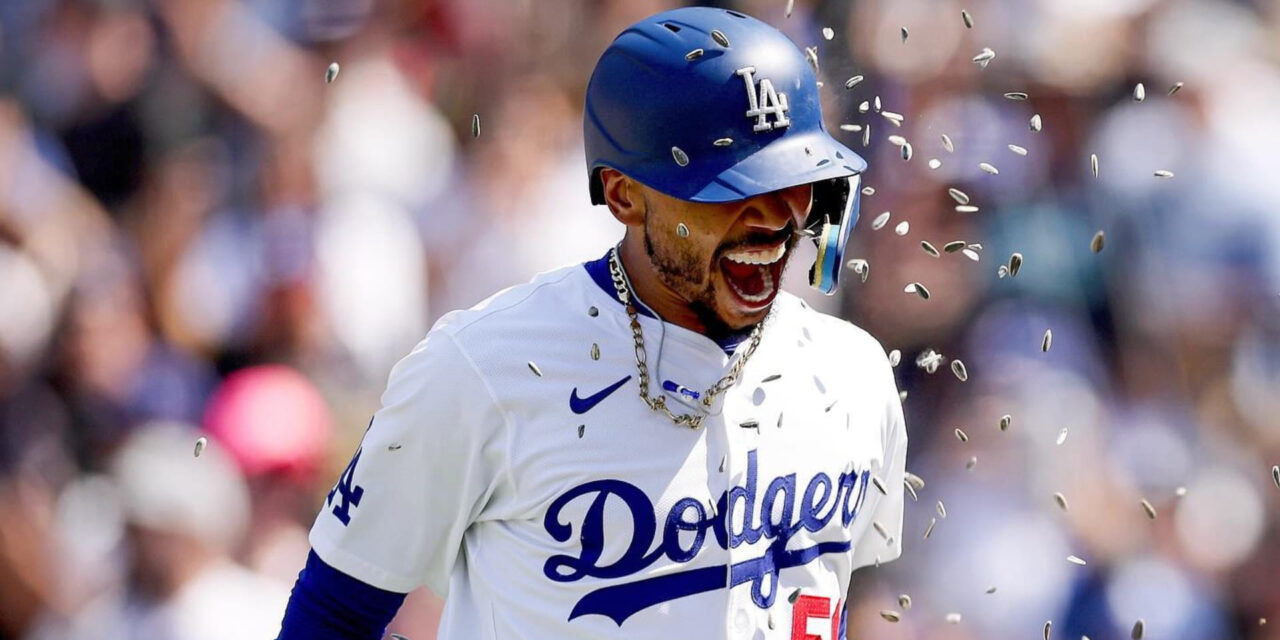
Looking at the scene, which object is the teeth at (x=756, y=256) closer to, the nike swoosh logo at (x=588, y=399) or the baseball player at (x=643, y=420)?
the baseball player at (x=643, y=420)

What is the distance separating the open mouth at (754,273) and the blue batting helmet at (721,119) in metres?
0.08

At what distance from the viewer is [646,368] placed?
8.67 feet

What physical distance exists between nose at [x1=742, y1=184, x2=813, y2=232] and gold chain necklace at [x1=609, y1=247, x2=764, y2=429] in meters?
0.27

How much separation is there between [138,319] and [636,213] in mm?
2393

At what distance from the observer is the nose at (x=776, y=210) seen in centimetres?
256

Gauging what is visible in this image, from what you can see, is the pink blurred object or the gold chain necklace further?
the pink blurred object

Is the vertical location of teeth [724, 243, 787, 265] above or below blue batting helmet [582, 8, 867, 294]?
below

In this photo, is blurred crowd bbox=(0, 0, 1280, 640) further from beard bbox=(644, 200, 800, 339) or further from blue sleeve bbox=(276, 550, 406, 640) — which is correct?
beard bbox=(644, 200, 800, 339)

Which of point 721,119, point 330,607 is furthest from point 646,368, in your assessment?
point 330,607

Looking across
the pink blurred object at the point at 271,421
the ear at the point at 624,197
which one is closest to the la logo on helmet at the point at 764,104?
the ear at the point at 624,197

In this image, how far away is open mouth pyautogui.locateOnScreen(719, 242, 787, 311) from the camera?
254 cm

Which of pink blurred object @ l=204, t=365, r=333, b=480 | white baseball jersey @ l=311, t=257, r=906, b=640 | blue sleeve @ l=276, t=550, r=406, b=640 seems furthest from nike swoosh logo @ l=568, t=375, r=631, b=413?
pink blurred object @ l=204, t=365, r=333, b=480

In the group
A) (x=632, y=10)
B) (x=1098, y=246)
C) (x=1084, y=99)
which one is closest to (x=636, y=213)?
(x=1098, y=246)

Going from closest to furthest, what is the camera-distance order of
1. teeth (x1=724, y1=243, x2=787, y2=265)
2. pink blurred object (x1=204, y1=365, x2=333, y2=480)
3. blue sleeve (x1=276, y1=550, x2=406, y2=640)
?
1. teeth (x1=724, y1=243, x2=787, y2=265)
2. blue sleeve (x1=276, y1=550, x2=406, y2=640)
3. pink blurred object (x1=204, y1=365, x2=333, y2=480)
